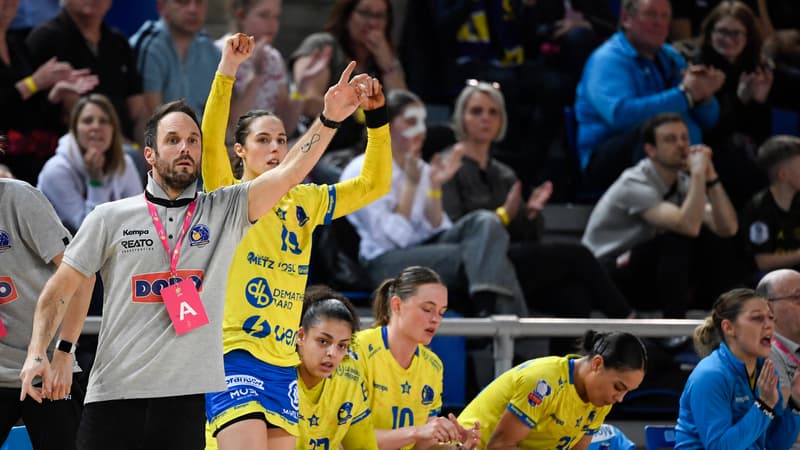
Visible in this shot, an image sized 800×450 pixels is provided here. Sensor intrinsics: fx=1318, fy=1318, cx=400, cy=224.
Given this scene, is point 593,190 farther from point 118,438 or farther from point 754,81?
point 118,438

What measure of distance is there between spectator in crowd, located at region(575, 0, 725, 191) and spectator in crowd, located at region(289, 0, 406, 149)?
1.30m

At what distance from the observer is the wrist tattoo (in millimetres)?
4177

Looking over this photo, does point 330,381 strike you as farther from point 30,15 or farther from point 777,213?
point 30,15

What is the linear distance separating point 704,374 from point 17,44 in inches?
171

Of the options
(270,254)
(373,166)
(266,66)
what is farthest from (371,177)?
(266,66)

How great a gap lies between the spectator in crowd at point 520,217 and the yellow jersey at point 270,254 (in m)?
2.74

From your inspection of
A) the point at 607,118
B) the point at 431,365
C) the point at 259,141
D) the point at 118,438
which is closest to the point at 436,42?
the point at 607,118

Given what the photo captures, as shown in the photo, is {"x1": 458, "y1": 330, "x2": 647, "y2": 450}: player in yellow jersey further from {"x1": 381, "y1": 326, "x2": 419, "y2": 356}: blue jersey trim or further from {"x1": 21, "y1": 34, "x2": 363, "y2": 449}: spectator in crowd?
{"x1": 21, "y1": 34, "x2": 363, "y2": 449}: spectator in crowd

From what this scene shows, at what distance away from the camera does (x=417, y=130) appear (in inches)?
302

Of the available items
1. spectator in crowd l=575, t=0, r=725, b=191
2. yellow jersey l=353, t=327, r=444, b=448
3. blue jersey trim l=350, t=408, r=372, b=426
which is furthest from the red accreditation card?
spectator in crowd l=575, t=0, r=725, b=191

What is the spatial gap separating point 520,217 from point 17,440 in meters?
3.64

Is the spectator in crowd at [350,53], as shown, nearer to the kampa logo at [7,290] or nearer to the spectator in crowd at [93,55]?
the spectator in crowd at [93,55]

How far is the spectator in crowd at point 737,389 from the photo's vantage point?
5715 mm

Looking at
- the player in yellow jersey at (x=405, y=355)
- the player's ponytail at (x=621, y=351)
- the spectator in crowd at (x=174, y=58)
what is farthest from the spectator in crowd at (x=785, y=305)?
the spectator in crowd at (x=174, y=58)
